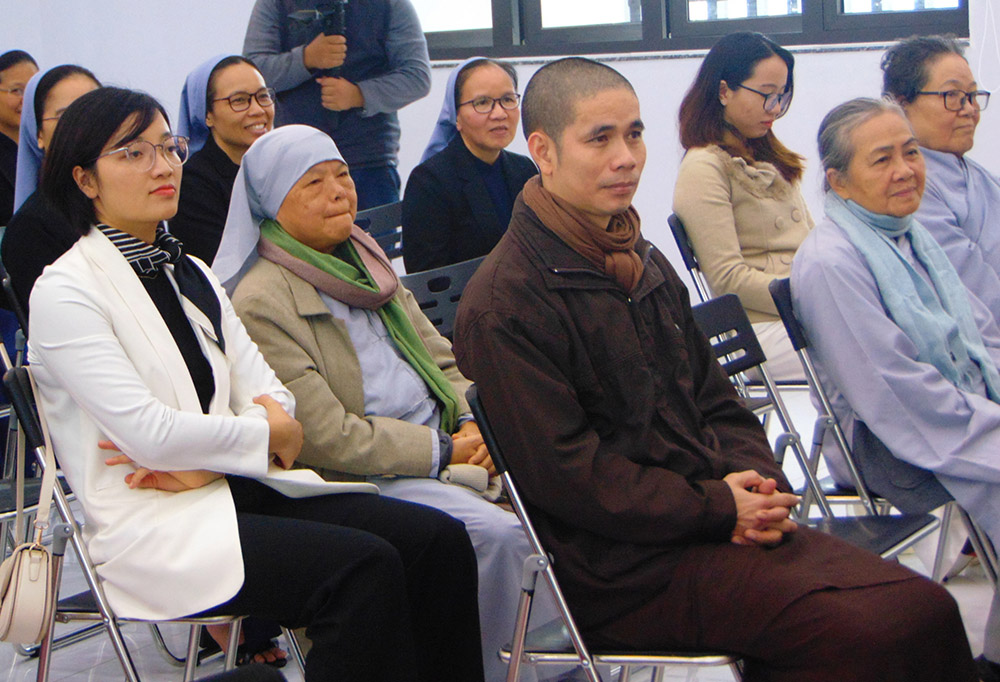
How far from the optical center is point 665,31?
20.6 feet

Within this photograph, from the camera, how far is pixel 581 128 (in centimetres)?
208

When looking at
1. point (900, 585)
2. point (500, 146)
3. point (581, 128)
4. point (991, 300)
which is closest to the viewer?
point (900, 585)

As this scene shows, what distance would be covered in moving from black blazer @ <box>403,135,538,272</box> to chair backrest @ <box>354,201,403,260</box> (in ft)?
0.92

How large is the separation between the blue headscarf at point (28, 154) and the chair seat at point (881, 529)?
230 cm

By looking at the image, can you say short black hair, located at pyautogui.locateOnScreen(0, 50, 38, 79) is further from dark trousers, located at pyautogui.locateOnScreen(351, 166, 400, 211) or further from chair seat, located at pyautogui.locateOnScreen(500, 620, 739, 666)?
chair seat, located at pyautogui.locateOnScreen(500, 620, 739, 666)

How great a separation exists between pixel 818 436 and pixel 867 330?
0.92 ft

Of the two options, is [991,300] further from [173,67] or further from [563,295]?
[173,67]

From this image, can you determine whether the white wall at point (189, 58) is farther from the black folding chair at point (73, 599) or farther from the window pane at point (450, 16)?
the black folding chair at point (73, 599)

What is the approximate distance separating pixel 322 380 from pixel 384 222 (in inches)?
64.9

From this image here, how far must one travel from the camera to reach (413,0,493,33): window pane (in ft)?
21.6

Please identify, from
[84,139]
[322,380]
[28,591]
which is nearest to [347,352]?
[322,380]

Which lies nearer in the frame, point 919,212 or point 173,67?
point 919,212

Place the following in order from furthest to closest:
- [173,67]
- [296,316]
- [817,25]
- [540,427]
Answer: [173,67] < [817,25] < [296,316] < [540,427]

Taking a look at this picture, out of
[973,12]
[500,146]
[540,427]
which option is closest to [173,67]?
[500,146]
